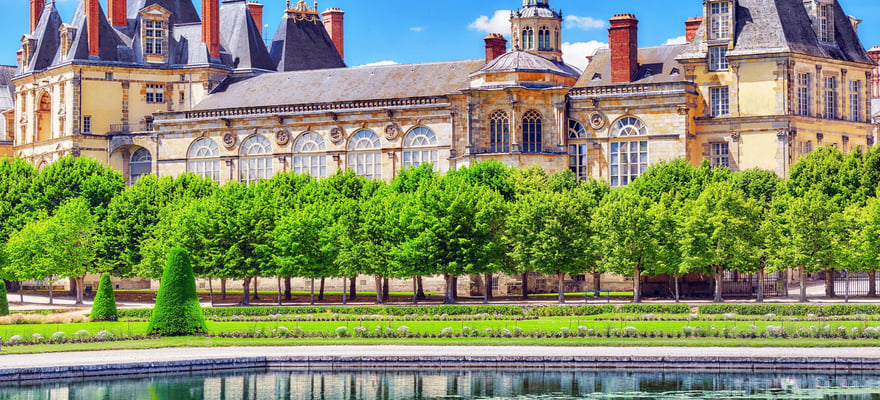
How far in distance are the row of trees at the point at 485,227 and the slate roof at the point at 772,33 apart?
9.78 meters

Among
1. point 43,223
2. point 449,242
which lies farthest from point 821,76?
point 43,223

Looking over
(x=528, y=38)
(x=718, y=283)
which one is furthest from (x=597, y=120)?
(x=718, y=283)

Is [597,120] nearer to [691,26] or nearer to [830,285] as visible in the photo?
[691,26]

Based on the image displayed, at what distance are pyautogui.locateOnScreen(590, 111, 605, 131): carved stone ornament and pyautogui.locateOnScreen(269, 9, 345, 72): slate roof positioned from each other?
26700mm

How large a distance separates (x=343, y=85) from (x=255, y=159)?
726 cm

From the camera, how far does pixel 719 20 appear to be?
80.2 metres

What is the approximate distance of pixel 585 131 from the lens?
79500 mm

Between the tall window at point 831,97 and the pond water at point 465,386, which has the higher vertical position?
the tall window at point 831,97

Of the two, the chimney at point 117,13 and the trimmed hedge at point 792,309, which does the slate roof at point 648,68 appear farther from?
the chimney at point 117,13

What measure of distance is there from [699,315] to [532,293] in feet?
68.6

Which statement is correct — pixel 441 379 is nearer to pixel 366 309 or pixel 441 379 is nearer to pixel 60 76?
pixel 366 309

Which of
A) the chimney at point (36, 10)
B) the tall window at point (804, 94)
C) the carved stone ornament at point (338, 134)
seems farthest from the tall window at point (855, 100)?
the chimney at point (36, 10)

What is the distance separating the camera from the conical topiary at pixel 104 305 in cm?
5534

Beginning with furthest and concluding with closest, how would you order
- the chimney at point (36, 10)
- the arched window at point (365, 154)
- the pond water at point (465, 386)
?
the chimney at point (36, 10), the arched window at point (365, 154), the pond water at point (465, 386)
